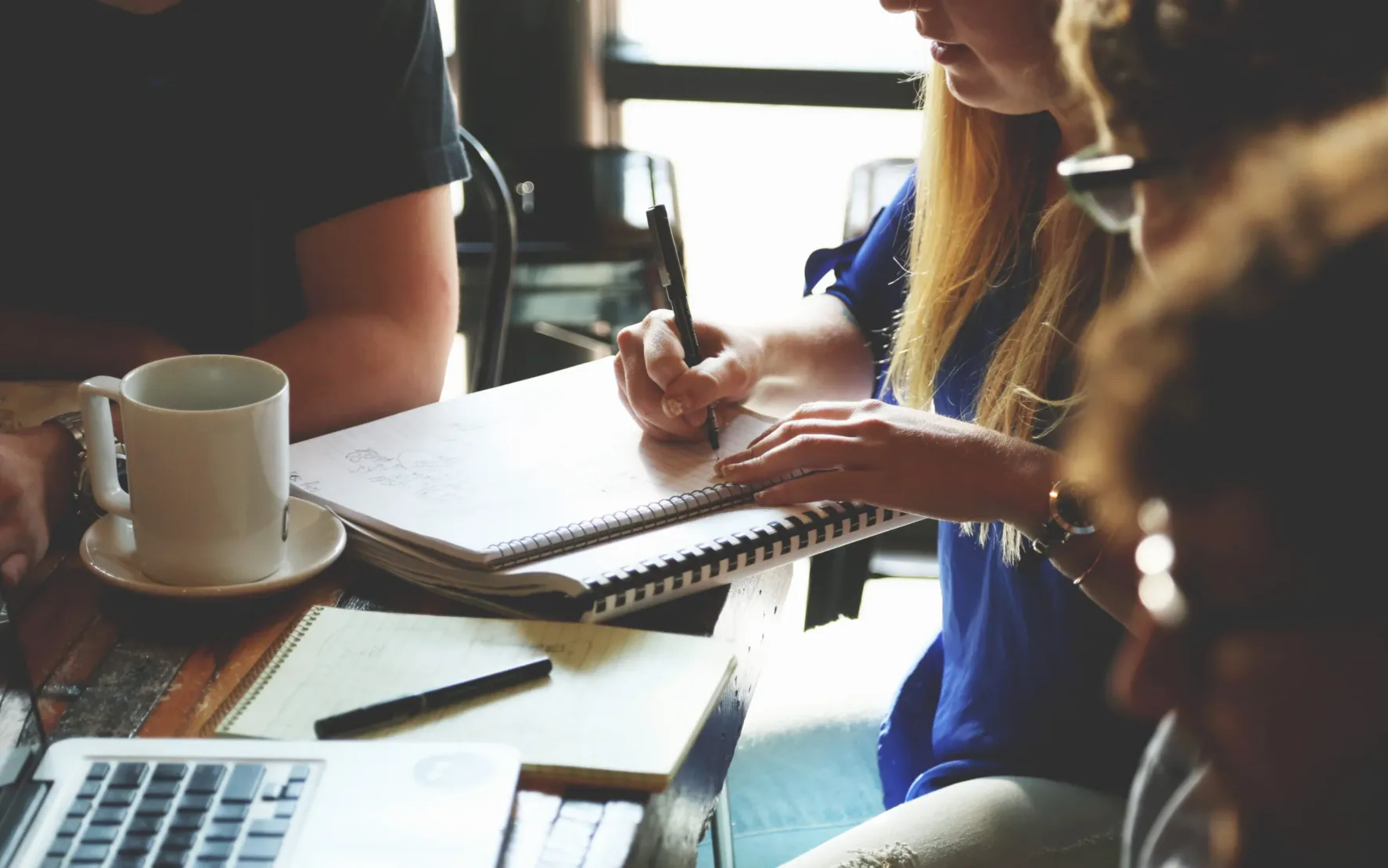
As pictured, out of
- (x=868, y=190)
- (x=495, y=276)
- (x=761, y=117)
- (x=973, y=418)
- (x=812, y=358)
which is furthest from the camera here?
(x=761, y=117)

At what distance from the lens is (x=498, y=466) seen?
0.91 metres

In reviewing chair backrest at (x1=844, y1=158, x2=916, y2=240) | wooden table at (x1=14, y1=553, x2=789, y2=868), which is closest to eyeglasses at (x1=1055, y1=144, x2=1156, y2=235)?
wooden table at (x1=14, y1=553, x2=789, y2=868)

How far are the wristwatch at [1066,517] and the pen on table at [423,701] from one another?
37 cm

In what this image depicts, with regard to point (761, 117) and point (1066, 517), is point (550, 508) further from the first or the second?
point (761, 117)

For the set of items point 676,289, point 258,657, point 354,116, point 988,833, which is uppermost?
point 354,116

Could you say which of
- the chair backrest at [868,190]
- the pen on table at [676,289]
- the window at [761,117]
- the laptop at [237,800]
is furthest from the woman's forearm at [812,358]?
the window at [761,117]

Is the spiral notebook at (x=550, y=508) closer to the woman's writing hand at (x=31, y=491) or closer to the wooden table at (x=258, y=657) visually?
the wooden table at (x=258, y=657)

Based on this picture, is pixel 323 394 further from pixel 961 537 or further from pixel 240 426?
pixel 961 537

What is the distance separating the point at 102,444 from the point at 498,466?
10.3 inches

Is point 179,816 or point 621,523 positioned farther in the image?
point 621,523

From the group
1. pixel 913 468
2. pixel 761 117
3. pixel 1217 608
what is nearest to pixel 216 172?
pixel 913 468

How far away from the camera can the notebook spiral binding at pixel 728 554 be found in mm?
753

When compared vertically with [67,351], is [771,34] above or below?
above

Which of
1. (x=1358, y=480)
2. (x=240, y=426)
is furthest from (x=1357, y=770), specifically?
(x=240, y=426)
